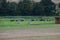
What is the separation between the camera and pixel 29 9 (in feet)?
25.0

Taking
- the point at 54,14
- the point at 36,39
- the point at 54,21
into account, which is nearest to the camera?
the point at 36,39

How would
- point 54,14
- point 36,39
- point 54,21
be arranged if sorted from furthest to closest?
point 54,14 → point 54,21 → point 36,39

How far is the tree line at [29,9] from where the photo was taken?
746 centimetres

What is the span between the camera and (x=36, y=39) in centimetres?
369

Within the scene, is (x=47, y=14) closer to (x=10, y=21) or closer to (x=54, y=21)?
(x=54, y=21)

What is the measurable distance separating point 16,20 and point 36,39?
340cm

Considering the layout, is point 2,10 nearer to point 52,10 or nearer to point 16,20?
point 16,20

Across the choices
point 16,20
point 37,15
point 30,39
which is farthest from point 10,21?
point 30,39

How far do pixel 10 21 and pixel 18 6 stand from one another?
3.40ft

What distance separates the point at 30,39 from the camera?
3715 mm

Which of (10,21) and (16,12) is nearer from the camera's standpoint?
(10,21)

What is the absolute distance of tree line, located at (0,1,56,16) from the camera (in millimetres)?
7455

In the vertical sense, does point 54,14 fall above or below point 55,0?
below

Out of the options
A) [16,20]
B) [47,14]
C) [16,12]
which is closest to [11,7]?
[16,12]
